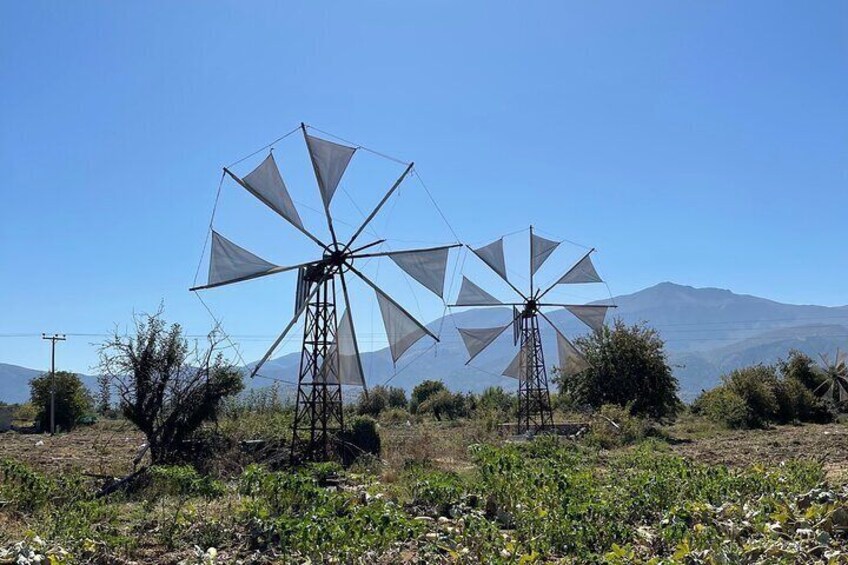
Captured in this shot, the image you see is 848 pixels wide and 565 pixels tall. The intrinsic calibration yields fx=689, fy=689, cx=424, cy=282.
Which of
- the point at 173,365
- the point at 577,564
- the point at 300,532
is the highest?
the point at 173,365

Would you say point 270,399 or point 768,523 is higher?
point 270,399

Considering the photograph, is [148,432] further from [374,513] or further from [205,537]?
[374,513]

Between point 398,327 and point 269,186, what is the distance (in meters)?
4.82

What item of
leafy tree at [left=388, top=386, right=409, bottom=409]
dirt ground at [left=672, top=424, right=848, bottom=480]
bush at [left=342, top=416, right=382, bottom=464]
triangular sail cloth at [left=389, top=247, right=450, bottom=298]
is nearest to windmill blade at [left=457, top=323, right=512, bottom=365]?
dirt ground at [left=672, top=424, right=848, bottom=480]

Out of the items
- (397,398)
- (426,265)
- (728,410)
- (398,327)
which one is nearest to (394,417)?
(397,398)

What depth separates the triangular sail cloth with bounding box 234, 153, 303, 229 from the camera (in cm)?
1563

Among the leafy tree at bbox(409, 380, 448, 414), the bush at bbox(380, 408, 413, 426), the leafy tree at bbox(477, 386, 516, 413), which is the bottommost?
the bush at bbox(380, 408, 413, 426)

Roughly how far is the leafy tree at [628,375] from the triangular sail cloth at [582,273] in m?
4.70

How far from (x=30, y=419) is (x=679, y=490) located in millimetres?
44812

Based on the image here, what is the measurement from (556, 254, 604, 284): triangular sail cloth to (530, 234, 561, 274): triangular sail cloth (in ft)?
3.64

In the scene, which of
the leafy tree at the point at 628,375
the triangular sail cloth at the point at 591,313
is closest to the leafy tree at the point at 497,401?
the leafy tree at the point at 628,375

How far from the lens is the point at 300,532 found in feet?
22.2

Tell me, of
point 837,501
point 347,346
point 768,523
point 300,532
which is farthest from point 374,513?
point 347,346

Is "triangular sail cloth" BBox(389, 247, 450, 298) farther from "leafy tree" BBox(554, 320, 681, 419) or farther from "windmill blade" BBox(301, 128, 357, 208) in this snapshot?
"leafy tree" BBox(554, 320, 681, 419)
